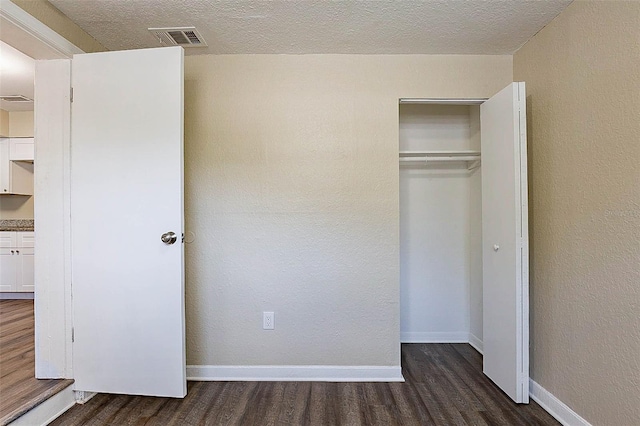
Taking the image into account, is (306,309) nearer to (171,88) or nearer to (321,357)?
(321,357)

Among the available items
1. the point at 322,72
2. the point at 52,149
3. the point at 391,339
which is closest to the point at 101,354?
the point at 52,149

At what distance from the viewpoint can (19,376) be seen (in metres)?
2.09

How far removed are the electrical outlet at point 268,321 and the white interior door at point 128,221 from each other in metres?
0.61

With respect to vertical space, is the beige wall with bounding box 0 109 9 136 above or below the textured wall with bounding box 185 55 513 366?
above

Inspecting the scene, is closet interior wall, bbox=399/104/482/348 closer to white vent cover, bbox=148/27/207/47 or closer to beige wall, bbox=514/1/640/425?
beige wall, bbox=514/1/640/425

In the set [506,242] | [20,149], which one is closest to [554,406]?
[506,242]

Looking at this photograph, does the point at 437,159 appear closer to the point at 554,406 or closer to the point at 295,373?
the point at 554,406

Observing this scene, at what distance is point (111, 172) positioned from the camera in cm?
201

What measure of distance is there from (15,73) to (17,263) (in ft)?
8.09

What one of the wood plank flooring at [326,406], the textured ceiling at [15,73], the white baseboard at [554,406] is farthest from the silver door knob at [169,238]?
the white baseboard at [554,406]

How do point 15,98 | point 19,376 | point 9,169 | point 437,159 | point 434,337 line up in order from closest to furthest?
point 19,376, point 437,159, point 434,337, point 15,98, point 9,169

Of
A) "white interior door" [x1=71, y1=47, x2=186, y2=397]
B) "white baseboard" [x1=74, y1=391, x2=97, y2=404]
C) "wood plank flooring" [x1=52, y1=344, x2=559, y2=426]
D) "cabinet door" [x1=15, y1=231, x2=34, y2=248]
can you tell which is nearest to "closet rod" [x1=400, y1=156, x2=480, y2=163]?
"wood plank flooring" [x1=52, y1=344, x2=559, y2=426]

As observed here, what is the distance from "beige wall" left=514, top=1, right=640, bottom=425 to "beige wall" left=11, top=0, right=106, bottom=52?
2.90 meters

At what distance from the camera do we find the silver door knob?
1.94 m
